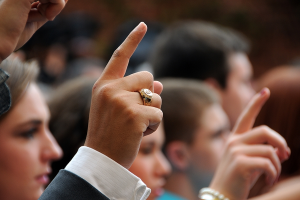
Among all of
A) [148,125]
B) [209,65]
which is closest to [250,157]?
[148,125]

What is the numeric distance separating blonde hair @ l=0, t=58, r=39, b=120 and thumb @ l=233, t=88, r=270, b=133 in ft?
2.84

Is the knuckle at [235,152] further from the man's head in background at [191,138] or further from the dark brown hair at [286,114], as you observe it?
the man's head in background at [191,138]

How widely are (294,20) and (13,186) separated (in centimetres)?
747

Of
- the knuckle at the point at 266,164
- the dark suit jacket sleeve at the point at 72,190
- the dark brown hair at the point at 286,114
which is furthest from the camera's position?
the dark brown hair at the point at 286,114

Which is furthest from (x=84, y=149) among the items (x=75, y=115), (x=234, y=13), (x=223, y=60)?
(x=234, y=13)

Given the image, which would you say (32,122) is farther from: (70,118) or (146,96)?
(146,96)

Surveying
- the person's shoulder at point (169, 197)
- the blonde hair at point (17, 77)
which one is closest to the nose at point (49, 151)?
the blonde hair at point (17, 77)

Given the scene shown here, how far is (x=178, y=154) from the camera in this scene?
2457mm

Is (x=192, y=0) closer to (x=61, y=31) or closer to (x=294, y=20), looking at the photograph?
(x=294, y=20)

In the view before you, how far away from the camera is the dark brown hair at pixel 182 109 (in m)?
2.47

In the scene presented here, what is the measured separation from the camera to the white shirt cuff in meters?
0.92

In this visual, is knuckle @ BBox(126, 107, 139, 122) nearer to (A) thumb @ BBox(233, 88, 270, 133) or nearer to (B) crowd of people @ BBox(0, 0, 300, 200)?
(B) crowd of people @ BBox(0, 0, 300, 200)

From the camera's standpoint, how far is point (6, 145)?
150 cm

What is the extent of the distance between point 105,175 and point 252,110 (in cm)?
71
